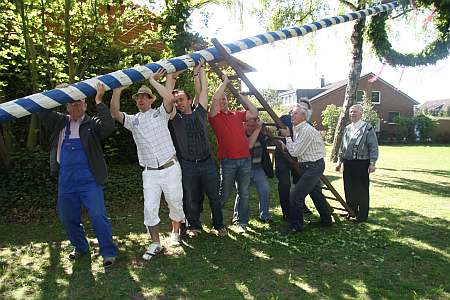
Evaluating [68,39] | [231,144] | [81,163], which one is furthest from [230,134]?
[68,39]

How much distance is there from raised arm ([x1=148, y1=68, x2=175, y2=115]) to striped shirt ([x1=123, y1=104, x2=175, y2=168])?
12 cm

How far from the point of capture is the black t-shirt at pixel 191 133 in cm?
496

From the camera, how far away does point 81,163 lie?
167 inches

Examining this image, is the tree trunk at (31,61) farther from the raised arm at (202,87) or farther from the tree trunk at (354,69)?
the tree trunk at (354,69)

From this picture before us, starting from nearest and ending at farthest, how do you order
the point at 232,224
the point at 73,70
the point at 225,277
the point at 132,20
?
the point at 225,277 < the point at 232,224 < the point at 73,70 < the point at 132,20

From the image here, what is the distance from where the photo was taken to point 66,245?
523 cm

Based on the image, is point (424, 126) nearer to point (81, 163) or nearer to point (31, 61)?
point (31, 61)

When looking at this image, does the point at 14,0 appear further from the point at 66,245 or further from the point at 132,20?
the point at 66,245

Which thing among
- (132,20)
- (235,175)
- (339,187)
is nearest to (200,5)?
(132,20)

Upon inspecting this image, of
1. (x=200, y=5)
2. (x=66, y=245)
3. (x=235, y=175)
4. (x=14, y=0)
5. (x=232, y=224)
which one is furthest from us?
(x=200, y=5)

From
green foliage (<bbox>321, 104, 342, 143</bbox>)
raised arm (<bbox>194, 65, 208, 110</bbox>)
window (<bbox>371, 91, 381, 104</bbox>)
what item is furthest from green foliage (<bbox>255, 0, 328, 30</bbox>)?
window (<bbox>371, 91, 381, 104</bbox>)

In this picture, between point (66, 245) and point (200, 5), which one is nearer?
point (66, 245)

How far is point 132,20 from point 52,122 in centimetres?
454

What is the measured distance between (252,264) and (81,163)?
85.8 inches
